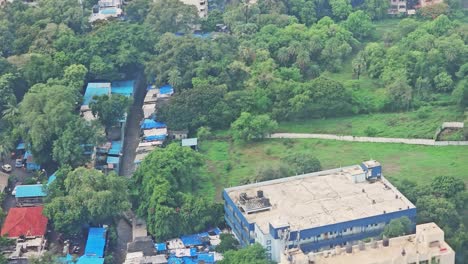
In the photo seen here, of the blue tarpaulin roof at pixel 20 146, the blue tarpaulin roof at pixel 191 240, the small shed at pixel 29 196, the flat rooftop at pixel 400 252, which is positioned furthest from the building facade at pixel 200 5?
the flat rooftop at pixel 400 252

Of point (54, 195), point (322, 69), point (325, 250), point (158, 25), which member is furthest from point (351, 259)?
point (158, 25)

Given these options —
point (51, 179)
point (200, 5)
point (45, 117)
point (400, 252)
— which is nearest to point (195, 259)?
point (400, 252)

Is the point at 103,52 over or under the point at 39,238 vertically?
over

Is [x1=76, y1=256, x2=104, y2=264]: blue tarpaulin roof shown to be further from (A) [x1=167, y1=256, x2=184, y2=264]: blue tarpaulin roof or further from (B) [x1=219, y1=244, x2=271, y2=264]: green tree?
(B) [x1=219, y1=244, x2=271, y2=264]: green tree

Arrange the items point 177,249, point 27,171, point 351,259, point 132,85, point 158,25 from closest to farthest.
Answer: point 351,259 < point 177,249 < point 27,171 < point 132,85 < point 158,25

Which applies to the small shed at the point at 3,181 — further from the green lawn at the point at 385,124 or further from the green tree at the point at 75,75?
the green lawn at the point at 385,124

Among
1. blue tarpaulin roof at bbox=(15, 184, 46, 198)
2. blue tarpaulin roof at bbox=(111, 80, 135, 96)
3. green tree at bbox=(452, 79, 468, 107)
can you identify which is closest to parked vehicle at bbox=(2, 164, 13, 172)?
blue tarpaulin roof at bbox=(15, 184, 46, 198)

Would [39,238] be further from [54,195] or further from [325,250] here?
[325,250]

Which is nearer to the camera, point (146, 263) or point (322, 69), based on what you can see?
point (146, 263)
